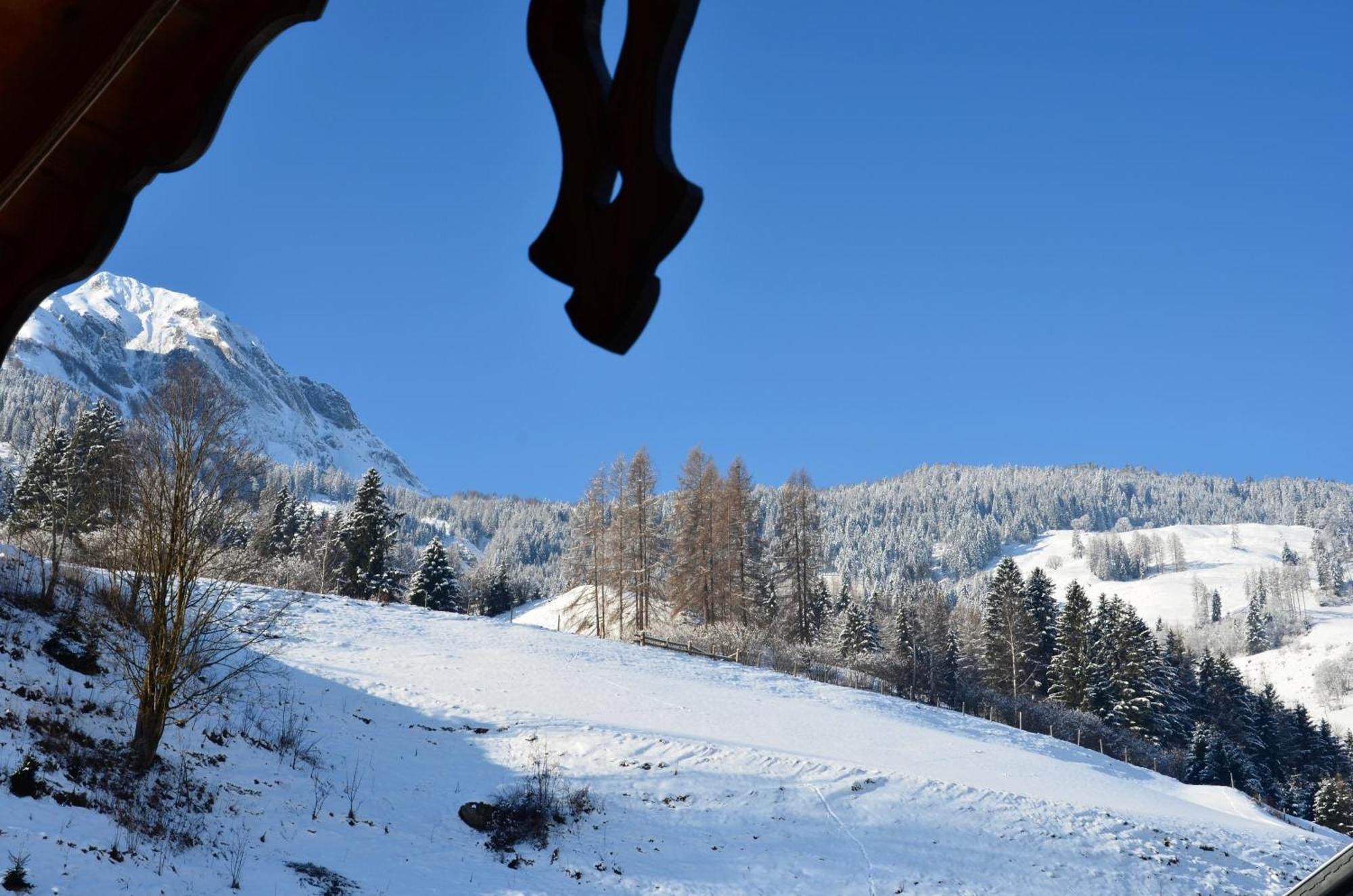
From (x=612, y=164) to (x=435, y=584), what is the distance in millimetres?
46366

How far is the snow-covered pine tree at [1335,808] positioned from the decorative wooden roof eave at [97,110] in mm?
47713

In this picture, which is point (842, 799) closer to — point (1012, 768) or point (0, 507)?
point (1012, 768)

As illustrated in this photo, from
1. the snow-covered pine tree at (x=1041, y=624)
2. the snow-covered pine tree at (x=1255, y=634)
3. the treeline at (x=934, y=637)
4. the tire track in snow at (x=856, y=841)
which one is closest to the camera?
the tire track in snow at (x=856, y=841)

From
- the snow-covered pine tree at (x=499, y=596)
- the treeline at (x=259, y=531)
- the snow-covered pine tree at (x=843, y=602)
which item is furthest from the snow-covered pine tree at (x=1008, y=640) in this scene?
the snow-covered pine tree at (x=499, y=596)

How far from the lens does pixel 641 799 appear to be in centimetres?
1598

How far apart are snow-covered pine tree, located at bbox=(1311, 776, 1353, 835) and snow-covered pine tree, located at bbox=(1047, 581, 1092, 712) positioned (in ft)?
31.8

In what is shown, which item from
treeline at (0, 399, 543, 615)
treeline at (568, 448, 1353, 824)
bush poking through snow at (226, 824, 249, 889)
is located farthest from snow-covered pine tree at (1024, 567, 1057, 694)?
bush poking through snow at (226, 824, 249, 889)

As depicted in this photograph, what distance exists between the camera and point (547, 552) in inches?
6934

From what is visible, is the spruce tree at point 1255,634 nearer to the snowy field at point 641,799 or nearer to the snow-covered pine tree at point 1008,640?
the snow-covered pine tree at point 1008,640

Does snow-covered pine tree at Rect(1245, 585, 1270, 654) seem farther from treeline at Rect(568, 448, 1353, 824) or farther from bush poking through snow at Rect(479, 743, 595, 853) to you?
bush poking through snow at Rect(479, 743, 595, 853)

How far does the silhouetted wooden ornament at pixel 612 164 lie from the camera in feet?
3.47

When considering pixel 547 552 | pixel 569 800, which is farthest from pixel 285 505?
pixel 547 552

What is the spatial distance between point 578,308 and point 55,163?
3.12 ft

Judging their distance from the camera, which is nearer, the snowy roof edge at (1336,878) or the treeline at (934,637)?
the snowy roof edge at (1336,878)
